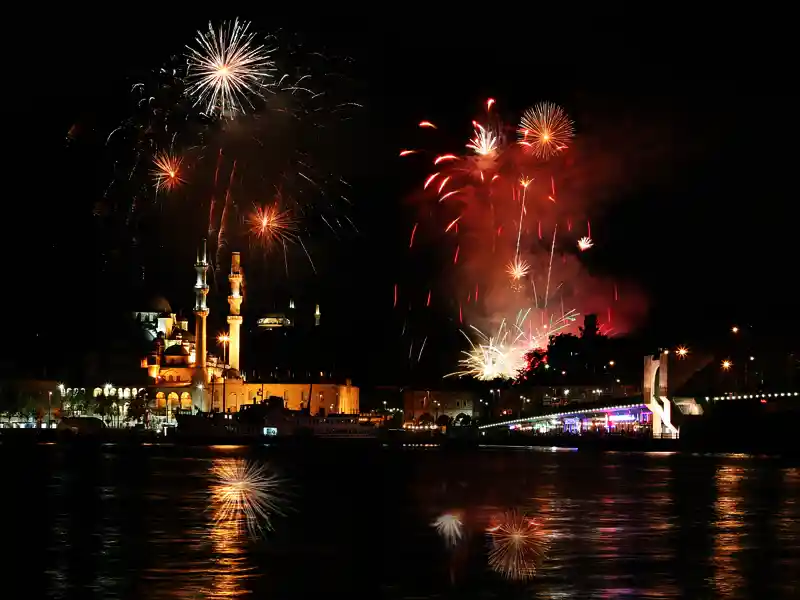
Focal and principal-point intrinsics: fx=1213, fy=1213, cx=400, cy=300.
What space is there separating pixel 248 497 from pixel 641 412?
2970 inches

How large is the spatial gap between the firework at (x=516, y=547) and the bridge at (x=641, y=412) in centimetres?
6563

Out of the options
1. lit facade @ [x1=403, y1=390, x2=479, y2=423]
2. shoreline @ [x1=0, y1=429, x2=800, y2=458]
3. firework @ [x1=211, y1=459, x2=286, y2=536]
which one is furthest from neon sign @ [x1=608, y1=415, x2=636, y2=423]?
firework @ [x1=211, y1=459, x2=286, y2=536]

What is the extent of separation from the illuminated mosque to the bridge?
118ft

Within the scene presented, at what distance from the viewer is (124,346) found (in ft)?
536

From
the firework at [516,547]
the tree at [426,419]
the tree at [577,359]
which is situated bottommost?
the firework at [516,547]

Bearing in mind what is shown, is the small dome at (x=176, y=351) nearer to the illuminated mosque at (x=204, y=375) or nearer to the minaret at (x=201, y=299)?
the illuminated mosque at (x=204, y=375)

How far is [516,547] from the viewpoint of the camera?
27.9 m

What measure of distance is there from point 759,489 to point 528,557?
25502 millimetres

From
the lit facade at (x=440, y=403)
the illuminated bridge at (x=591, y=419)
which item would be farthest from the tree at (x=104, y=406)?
the illuminated bridge at (x=591, y=419)

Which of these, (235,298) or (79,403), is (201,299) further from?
(79,403)

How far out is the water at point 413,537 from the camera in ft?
72.5

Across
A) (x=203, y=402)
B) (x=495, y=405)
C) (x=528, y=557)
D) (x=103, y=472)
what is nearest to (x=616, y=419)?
(x=495, y=405)

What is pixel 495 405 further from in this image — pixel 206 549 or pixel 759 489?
pixel 206 549

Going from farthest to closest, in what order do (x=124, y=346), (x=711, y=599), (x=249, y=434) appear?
(x=124, y=346) < (x=249, y=434) < (x=711, y=599)
